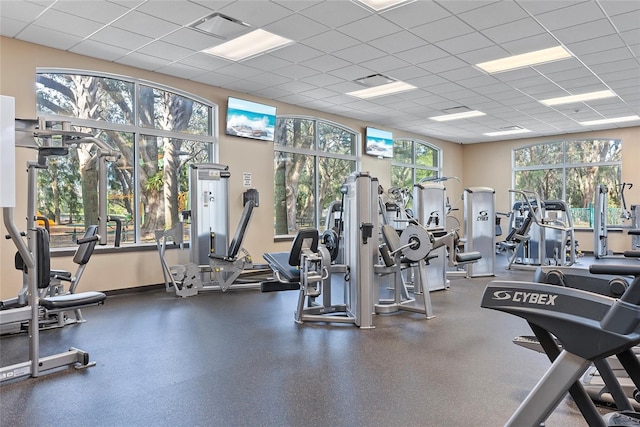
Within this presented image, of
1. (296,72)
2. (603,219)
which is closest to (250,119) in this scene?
(296,72)

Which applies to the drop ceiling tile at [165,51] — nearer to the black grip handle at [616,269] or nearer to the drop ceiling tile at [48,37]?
the drop ceiling tile at [48,37]

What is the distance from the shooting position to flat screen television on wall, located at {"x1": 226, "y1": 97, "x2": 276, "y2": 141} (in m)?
7.50

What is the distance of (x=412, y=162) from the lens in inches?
466

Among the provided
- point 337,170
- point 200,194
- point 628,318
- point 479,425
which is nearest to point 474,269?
point 337,170

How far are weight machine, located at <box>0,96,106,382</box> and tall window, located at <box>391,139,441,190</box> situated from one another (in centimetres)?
848

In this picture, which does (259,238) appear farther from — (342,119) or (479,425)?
(479,425)

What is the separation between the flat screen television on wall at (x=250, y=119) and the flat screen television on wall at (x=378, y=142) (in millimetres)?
2795

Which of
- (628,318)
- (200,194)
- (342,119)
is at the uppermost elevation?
(342,119)

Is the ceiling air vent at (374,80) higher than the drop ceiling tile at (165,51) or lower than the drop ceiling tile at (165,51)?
lower

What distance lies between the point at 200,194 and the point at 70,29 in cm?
266

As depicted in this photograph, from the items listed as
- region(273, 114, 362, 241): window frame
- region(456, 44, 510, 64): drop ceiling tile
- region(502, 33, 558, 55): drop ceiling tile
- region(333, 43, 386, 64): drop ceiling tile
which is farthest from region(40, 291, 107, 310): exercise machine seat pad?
region(502, 33, 558, 55): drop ceiling tile

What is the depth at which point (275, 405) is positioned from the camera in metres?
2.71

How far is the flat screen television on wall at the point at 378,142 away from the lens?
10.2 m

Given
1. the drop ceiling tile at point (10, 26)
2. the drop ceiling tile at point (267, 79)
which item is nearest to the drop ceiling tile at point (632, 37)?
the drop ceiling tile at point (267, 79)
